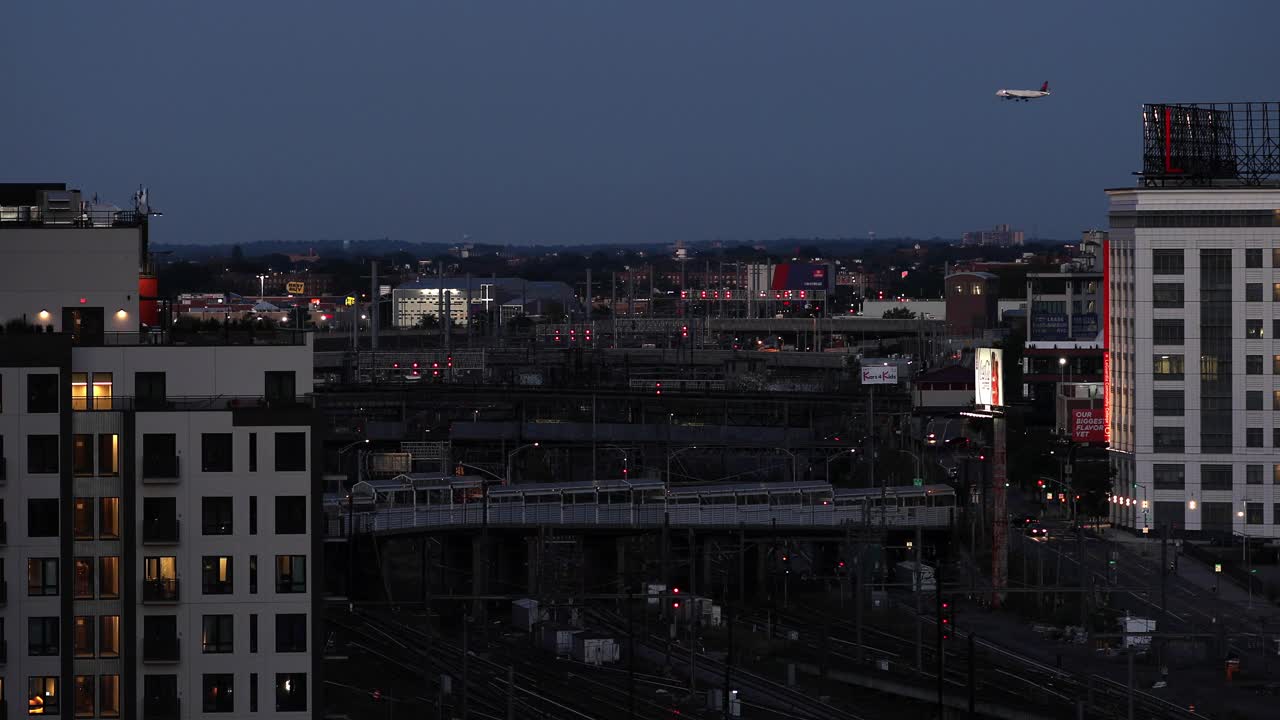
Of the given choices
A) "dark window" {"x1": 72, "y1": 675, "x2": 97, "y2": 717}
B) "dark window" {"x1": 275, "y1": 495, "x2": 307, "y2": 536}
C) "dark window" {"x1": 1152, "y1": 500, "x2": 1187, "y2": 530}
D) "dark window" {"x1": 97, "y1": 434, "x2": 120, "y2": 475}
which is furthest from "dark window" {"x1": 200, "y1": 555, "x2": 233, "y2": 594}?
"dark window" {"x1": 1152, "y1": 500, "x2": 1187, "y2": 530}

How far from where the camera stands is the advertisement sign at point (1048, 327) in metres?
91.1

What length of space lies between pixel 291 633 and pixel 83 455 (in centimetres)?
402

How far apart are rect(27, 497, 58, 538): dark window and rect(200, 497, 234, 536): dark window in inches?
81.6

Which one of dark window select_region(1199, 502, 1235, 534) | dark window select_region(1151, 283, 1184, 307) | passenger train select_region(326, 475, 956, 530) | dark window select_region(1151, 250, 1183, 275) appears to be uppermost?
dark window select_region(1151, 250, 1183, 275)

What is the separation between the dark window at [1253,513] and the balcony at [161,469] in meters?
44.5

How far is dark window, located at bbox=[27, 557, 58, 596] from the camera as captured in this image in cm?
2803

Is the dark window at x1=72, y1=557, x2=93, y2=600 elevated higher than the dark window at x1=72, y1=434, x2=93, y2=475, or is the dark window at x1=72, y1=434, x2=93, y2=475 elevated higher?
the dark window at x1=72, y1=434, x2=93, y2=475

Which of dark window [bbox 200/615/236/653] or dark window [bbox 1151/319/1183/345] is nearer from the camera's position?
dark window [bbox 200/615/236/653]

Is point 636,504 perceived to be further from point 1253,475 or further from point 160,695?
point 160,695

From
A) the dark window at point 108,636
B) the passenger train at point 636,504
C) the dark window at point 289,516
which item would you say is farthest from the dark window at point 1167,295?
the dark window at point 108,636

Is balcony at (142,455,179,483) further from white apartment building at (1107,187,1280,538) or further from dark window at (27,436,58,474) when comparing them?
white apartment building at (1107,187,1280,538)

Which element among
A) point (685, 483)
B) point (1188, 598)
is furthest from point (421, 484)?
point (1188, 598)

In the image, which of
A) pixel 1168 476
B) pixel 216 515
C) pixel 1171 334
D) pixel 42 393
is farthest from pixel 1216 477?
pixel 42 393

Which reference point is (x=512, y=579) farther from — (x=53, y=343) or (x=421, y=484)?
(x=53, y=343)
